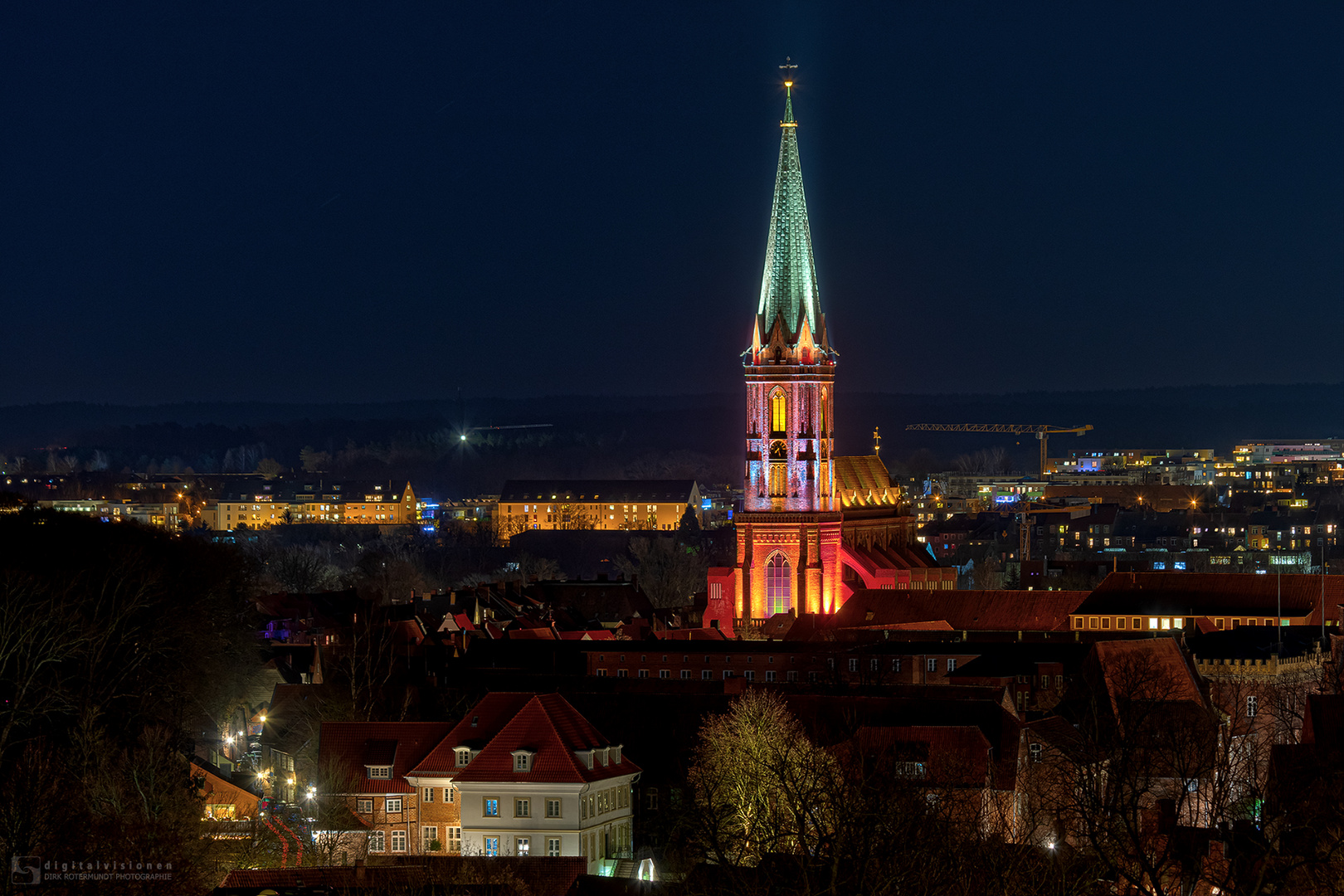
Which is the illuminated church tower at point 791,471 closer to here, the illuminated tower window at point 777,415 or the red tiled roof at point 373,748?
the illuminated tower window at point 777,415

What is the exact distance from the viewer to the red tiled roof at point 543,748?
2512 inches

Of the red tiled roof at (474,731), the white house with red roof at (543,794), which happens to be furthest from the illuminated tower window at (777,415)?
the white house with red roof at (543,794)

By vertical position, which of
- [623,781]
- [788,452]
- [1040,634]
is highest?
[788,452]

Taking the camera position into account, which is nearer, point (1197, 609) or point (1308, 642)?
point (1308, 642)

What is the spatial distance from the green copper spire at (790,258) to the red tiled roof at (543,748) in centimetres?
6644

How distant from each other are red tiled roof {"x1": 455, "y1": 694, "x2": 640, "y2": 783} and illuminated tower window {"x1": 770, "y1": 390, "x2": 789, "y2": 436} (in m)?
65.8

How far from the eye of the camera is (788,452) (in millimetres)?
130750

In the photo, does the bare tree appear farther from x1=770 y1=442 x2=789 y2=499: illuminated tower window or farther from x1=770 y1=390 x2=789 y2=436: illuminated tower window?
x1=770 y1=390 x2=789 y2=436: illuminated tower window

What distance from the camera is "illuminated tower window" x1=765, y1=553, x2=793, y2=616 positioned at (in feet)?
419

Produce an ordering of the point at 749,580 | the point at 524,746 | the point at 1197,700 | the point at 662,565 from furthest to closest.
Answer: the point at 662,565 → the point at 749,580 → the point at 1197,700 → the point at 524,746

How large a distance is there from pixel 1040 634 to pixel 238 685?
34.1 meters

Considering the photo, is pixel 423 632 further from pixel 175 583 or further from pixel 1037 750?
pixel 1037 750

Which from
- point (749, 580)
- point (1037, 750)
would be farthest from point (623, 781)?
point (749, 580)

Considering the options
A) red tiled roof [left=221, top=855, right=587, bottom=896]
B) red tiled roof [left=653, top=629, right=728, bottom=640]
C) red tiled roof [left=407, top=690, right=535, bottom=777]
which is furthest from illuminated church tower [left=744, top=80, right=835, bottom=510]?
red tiled roof [left=221, top=855, right=587, bottom=896]
